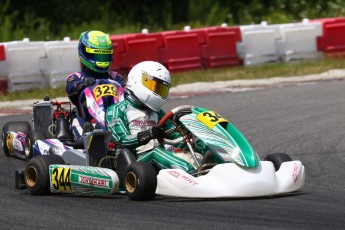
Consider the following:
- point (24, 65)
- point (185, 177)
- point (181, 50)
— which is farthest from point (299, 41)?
point (185, 177)

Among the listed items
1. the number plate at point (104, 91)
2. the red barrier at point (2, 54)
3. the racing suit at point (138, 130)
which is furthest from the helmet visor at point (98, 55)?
the red barrier at point (2, 54)

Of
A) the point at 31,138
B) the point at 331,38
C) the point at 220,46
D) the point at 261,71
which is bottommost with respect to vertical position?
the point at 261,71

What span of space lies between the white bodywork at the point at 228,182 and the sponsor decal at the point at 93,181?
39 centimetres

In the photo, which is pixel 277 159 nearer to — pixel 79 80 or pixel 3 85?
pixel 79 80

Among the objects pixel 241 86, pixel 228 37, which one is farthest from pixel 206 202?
pixel 228 37

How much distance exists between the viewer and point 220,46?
16656 millimetres

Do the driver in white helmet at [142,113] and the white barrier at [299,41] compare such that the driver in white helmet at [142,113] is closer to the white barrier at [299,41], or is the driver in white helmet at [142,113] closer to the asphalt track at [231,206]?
the asphalt track at [231,206]

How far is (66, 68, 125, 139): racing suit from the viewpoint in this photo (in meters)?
9.54

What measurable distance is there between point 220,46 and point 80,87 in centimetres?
723

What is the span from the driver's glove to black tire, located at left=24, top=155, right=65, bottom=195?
27.5 inches

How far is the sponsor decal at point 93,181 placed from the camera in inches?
293

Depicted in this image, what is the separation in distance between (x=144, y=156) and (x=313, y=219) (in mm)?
1761

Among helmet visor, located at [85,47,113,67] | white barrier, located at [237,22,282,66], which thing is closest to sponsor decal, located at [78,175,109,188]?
helmet visor, located at [85,47,113,67]

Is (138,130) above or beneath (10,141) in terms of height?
above
